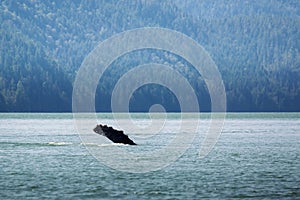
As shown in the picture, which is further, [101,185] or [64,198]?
[101,185]

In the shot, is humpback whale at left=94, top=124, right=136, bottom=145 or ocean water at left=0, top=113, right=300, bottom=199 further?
humpback whale at left=94, top=124, right=136, bottom=145

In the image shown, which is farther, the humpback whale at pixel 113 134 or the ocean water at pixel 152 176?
the humpback whale at pixel 113 134

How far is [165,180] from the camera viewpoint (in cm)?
5959

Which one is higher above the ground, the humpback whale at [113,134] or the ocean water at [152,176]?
the humpback whale at [113,134]

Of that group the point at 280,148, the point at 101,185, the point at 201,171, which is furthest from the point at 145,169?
the point at 280,148

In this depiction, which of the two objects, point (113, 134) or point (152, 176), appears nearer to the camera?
point (152, 176)

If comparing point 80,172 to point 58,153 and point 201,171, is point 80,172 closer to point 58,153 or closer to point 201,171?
point 201,171

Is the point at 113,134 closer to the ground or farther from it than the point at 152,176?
farther from it

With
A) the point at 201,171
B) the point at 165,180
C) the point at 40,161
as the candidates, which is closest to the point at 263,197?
the point at 165,180

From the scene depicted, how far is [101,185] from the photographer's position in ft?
185

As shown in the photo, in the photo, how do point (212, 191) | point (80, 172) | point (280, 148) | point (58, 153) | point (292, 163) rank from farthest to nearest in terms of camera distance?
1. point (280, 148)
2. point (58, 153)
3. point (292, 163)
4. point (80, 172)
5. point (212, 191)

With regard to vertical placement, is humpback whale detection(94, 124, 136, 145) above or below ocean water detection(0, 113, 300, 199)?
above

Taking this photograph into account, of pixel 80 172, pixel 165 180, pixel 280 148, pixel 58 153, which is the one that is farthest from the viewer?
pixel 280 148

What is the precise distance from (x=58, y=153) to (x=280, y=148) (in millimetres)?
26441
